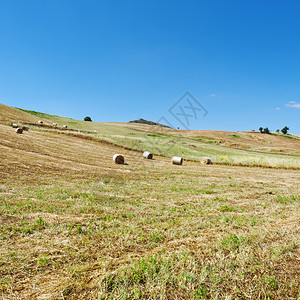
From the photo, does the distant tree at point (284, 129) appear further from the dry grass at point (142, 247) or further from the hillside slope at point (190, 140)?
the dry grass at point (142, 247)

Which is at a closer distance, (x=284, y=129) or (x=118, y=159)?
(x=118, y=159)

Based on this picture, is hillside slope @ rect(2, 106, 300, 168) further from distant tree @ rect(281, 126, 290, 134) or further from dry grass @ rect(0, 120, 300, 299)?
distant tree @ rect(281, 126, 290, 134)

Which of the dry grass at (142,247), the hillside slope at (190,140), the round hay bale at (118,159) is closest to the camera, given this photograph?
the dry grass at (142,247)

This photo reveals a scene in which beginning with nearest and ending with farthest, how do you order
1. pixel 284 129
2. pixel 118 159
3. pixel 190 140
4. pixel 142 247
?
pixel 142 247, pixel 118 159, pixel 190 140, pixel 284 129

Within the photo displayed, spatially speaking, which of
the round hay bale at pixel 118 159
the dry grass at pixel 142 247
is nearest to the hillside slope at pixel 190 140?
the round hay bale at pixel 118 159

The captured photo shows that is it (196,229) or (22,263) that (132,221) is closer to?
(196,229)

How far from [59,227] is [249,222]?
5.74m

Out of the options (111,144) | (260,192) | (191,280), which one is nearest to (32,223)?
(191,280)

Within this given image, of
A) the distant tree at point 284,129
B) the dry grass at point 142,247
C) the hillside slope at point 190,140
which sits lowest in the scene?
the dry grass at point 142,247

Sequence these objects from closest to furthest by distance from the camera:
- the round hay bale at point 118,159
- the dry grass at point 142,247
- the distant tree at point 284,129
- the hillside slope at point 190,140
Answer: the dry grass at point 142,247
the round hay bale at point 118,159
the hillside slope at point 190,140
the distant tree at point 284,129

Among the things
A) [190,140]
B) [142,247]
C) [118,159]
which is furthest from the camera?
[190,140]

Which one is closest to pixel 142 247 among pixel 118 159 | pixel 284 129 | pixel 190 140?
pixel 118 159

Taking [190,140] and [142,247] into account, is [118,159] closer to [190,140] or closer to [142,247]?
[142,247]

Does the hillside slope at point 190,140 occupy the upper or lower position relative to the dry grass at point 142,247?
upper
